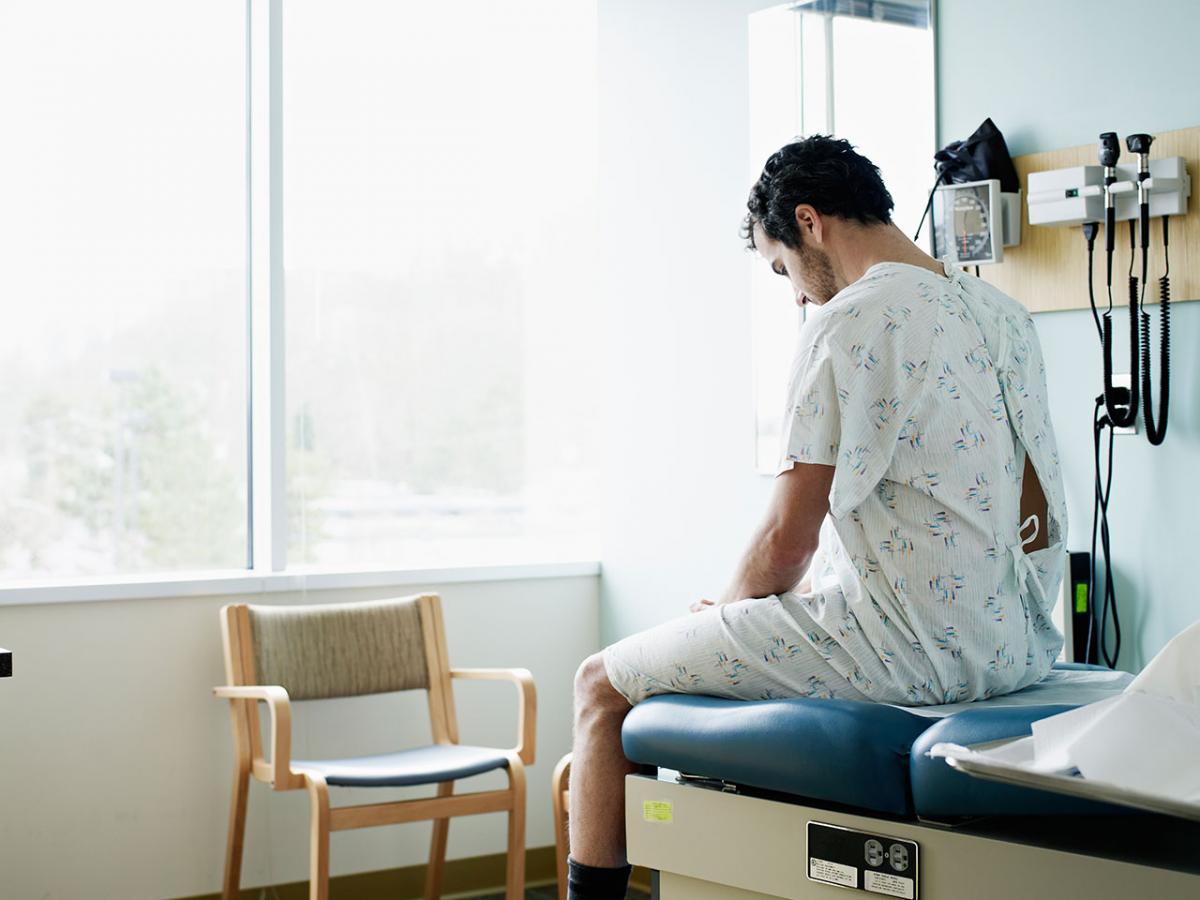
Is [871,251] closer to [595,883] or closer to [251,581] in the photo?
[595,883]

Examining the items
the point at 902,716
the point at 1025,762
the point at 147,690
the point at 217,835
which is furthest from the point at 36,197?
the point at 1025,762

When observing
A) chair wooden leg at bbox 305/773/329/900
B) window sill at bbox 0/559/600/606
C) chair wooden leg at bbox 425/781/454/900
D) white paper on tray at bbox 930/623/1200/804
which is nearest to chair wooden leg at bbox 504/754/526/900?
chair wooden leg at bbox 425/781/454/900

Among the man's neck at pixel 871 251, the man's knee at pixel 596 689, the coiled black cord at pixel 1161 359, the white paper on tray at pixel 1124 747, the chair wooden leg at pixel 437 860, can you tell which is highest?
the man's neck at pixel 871 251

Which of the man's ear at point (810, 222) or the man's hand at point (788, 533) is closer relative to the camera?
the man's hand at point (788, 533)

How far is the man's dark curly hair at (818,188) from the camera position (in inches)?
86.4

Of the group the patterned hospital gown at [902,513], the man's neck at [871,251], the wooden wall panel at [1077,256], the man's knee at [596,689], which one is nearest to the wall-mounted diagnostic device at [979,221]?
the wooden wall panel at [1077,256]

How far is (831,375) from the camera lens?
1955 millimetres

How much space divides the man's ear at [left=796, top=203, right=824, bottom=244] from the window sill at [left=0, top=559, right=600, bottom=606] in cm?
172

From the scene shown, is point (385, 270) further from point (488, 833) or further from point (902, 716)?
point (902, 716)

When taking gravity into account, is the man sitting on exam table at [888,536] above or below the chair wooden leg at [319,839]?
above

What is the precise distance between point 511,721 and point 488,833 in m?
0.30

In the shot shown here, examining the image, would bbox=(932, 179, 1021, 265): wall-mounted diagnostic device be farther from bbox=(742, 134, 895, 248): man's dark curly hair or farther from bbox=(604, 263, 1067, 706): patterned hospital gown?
bbox=(604, 263, 1067, 706): patterned hospital gown

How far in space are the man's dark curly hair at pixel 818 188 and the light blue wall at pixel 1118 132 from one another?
74 centimetres

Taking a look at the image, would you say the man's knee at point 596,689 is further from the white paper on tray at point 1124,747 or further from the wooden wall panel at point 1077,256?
the wooden wall panel at point 1077,256
